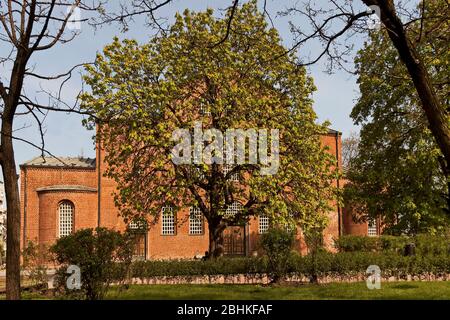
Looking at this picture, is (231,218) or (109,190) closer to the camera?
(231,218)

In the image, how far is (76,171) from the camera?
35.1 meters

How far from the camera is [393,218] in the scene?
24188mm

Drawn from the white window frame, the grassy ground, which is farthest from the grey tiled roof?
the grassy ground

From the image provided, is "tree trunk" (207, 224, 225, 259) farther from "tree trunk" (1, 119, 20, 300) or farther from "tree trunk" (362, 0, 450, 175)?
"tree trunk" (362, 0, 450, 175)

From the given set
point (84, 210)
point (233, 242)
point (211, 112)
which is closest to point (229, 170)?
point (211, 112)

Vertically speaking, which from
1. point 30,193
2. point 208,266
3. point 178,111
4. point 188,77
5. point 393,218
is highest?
point 188,77

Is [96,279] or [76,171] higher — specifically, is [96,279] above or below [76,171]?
below

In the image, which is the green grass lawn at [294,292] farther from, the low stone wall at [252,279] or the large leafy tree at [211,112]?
the large leafy tree at [211,112]

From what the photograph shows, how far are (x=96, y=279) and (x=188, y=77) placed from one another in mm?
10952

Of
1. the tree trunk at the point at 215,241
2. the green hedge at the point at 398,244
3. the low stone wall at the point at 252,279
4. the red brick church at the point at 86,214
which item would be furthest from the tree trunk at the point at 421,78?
the red brick church at the point at 86,214

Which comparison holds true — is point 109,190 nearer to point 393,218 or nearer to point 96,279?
point 393,218
